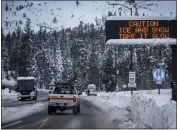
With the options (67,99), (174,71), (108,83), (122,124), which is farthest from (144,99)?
(108,83)

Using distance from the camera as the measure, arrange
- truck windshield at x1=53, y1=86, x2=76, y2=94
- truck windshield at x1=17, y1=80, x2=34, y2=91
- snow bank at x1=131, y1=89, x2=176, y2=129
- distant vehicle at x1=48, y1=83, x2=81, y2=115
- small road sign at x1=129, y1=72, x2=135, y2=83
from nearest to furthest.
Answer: snow bank at x1=131, y1=89, x2=176, y2=129 → distant vehicle at x1=48, y1=83, x2=81, y2=115 → truck windshield at x1=53, y1=86, x2=76, y2=94 → small road sign at x1=129, y1=72, x2=135, y2=83 → truck windshield at x1=17, y1=80, x2=34, y2=91

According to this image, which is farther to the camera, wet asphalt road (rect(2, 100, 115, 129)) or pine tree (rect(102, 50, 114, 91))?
pine tree (rect(102, 50, 114, 91))

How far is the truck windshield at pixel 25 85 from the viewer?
54.2 meters

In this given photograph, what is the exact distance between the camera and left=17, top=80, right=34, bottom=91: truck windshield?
54219 mm

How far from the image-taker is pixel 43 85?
474 feet

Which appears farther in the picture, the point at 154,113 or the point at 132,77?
the point at 132,77

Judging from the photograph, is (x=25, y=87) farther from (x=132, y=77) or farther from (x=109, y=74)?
(x=109, y=74)

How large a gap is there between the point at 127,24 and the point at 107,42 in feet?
4.51

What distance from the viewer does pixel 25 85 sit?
54.3 m

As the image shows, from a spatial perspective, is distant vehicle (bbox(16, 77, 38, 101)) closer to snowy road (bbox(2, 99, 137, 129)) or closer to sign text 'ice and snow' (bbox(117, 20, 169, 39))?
snowy road (bbox(2, 99, 137, 129))

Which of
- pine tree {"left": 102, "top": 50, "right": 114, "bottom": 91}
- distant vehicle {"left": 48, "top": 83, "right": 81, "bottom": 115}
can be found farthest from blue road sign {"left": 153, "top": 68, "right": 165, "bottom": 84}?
pine tree {"left": 102, "top": 50, "right": 114, "bottom": 91}

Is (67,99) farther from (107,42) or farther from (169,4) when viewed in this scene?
(169,4)

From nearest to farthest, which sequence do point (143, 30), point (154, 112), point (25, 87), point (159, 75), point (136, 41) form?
point (154, 112) < point (136, 41) < point (143, 30) < point (159, 75) < point (25, 87)

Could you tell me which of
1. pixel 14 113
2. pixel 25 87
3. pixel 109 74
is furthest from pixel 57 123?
pixel 109 74
